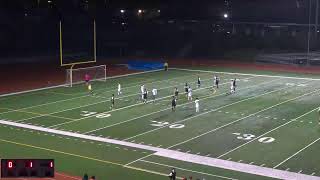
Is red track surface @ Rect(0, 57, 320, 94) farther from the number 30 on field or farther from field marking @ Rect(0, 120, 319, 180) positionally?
field marking @ Rect(0, 120, 319, 180)

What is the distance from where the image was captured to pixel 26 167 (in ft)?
34.5

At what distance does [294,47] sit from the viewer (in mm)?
63375

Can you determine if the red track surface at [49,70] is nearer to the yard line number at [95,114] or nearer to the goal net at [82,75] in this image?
the goal net at [82,75]

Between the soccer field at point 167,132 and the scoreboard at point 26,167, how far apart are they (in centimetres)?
721

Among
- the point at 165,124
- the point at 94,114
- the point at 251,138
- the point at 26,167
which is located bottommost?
the point at 251,138

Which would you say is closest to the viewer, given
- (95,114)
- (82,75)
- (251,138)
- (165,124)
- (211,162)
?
(211,162)

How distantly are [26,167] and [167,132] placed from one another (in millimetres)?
13749

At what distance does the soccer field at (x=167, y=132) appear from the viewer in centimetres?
1870

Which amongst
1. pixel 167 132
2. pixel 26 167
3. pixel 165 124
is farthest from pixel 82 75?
pixel 26 167

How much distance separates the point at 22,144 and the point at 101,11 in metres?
45.4

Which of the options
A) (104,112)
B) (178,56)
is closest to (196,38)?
(178,56)

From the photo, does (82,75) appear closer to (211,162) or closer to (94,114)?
(94,114)

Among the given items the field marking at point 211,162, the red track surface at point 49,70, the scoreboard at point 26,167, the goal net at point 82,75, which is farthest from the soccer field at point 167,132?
the scoreboard at point 26,167

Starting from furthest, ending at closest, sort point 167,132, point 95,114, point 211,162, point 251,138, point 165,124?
point 95,114
point 165,124
point 167,132
point 251,138
point 211,162
